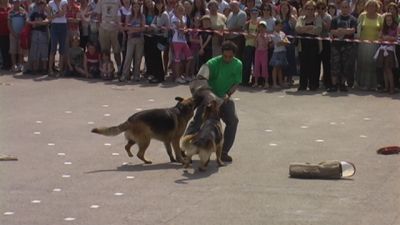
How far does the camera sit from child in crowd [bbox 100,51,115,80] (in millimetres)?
20094

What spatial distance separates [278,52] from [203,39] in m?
1.69

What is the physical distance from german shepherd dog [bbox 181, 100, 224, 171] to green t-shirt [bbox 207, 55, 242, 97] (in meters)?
→ 0.52

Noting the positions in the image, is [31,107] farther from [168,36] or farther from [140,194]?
[140,194]

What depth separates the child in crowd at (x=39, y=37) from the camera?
67.5 ft

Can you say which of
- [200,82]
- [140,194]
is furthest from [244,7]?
[140,194]

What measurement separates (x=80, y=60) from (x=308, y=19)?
499 cm

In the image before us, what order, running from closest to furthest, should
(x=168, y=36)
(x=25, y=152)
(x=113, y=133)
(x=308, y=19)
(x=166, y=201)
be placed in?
(x=166, y=201), (x=113, y=133), (x=25, y=152), (x=308, y=19), (x=168, y=36)

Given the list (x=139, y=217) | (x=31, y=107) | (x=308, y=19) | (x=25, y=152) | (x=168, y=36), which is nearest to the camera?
(x=139, y=217)

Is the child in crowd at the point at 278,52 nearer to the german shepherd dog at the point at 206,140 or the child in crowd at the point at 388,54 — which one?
the child in crowd at the point at 388,54

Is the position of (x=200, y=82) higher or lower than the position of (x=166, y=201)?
higher

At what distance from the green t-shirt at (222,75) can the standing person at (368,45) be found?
6.28 meters

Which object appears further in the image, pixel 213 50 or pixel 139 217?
pixel 213 50

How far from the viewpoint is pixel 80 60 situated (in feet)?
67.2

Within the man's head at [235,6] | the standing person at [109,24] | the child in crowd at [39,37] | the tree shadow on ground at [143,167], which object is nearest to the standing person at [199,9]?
the man's head at [235,6]
